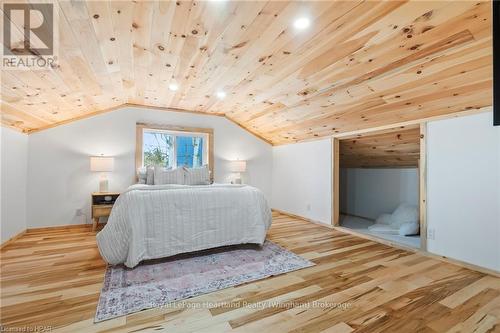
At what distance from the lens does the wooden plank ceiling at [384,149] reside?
3.15m

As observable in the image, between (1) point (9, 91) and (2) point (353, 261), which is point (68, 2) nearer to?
(1) point (9, 91)

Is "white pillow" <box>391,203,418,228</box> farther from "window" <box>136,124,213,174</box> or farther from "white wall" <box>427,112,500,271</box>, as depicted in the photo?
"window" <box>136,124,213,174</box>

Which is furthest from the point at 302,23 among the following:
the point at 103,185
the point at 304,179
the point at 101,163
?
the point at 103,185

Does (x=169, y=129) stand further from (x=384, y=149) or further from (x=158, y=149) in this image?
(x=384, y=149)

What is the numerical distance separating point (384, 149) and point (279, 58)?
2.49 meters

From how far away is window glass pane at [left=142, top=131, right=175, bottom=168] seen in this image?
4.31 m

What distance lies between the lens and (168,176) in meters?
3.63

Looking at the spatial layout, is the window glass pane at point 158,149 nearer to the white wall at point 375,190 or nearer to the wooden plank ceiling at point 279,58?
the wooden plank ceiling at point 279,58

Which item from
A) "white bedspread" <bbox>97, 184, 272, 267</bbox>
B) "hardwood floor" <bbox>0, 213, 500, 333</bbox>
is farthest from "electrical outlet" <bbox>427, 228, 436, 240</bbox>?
"white bedspread" <bbox>97, 184, 272, 267</bbox>

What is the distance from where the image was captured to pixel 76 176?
3676 mm

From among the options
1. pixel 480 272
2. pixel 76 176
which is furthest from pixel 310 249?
pixel 76 176

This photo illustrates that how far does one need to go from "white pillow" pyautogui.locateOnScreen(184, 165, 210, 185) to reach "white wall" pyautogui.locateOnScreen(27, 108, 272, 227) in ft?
3.50

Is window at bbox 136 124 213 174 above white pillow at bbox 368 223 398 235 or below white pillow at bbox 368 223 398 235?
above

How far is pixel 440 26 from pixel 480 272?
2.18 meters
